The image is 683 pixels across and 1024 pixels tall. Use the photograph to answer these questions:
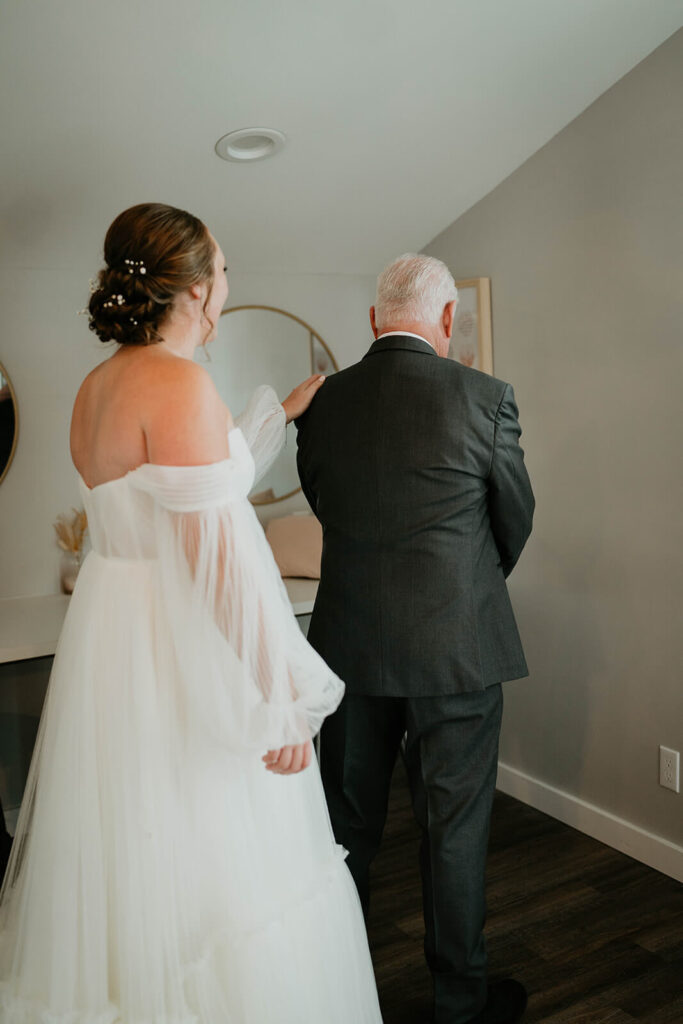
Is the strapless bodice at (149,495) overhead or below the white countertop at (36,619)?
overhead

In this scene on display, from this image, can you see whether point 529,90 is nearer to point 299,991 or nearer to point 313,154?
point 313,154

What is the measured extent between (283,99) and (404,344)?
2.79 feet

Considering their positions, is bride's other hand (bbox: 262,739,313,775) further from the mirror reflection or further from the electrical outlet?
→ the mirror reflection

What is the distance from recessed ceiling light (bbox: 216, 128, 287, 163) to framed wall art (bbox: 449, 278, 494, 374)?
0.86 meters

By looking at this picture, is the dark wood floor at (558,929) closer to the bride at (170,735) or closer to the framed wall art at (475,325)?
the bride at (170,735)

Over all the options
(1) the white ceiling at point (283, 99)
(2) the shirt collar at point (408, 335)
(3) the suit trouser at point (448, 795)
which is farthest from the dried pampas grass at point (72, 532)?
(2) the shirt collar at point (408, 335)

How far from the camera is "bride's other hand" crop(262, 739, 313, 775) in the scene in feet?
4.36

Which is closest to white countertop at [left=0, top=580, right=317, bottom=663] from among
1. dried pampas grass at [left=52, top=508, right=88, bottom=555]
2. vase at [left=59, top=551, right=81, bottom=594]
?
vase at [left=59, top=551, right=81, bottom=594]

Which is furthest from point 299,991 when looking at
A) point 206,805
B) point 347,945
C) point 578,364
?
point 578,364

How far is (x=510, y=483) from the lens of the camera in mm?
1789

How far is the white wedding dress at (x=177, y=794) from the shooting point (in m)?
1.30

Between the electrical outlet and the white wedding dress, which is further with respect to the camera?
the electrical outlet

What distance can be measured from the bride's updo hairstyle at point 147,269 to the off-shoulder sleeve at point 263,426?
484mm

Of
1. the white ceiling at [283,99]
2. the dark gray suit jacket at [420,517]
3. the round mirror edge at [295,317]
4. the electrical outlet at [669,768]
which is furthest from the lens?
the round mirror edge at [295,317]
